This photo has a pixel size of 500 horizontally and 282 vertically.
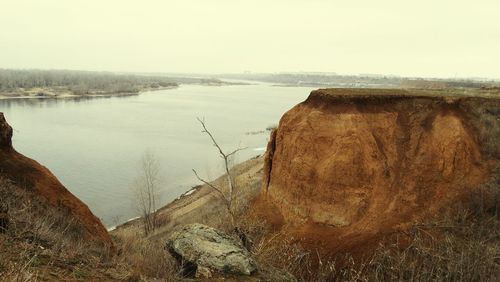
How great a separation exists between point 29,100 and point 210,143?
219 feet

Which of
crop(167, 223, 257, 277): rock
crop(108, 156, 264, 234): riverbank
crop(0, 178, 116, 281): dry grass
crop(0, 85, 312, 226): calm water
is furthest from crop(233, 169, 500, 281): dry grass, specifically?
crop(0, 85, 312, 226): calm water

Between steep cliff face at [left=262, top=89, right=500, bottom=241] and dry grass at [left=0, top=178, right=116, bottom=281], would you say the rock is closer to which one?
dry grass at [left=0, top=178, right=116, bottom=281]

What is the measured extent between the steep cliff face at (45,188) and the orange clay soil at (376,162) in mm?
6830

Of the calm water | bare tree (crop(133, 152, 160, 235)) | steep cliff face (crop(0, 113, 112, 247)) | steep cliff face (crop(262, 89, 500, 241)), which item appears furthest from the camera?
the calm water

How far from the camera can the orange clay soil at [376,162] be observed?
14.6m

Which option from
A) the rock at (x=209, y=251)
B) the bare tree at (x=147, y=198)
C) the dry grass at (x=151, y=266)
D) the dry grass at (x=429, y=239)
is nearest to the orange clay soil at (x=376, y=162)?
the dry grass at (x=429, y=239)

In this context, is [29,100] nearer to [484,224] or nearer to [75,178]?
[75,178]

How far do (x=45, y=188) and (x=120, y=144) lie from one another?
37302 mm

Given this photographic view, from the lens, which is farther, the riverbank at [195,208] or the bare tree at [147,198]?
the bare tree at [147,198]

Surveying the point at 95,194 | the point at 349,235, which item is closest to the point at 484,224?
the point at 349,235

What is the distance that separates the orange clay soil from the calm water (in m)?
16.9

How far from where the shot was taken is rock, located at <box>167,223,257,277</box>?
822cm

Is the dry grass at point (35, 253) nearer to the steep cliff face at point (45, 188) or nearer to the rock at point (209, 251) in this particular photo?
the steep cliff face at point (45, 188)

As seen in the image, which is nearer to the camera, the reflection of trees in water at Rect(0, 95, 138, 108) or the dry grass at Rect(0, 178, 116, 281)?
the dry grass at Rect(0, 178, 116, 281)
